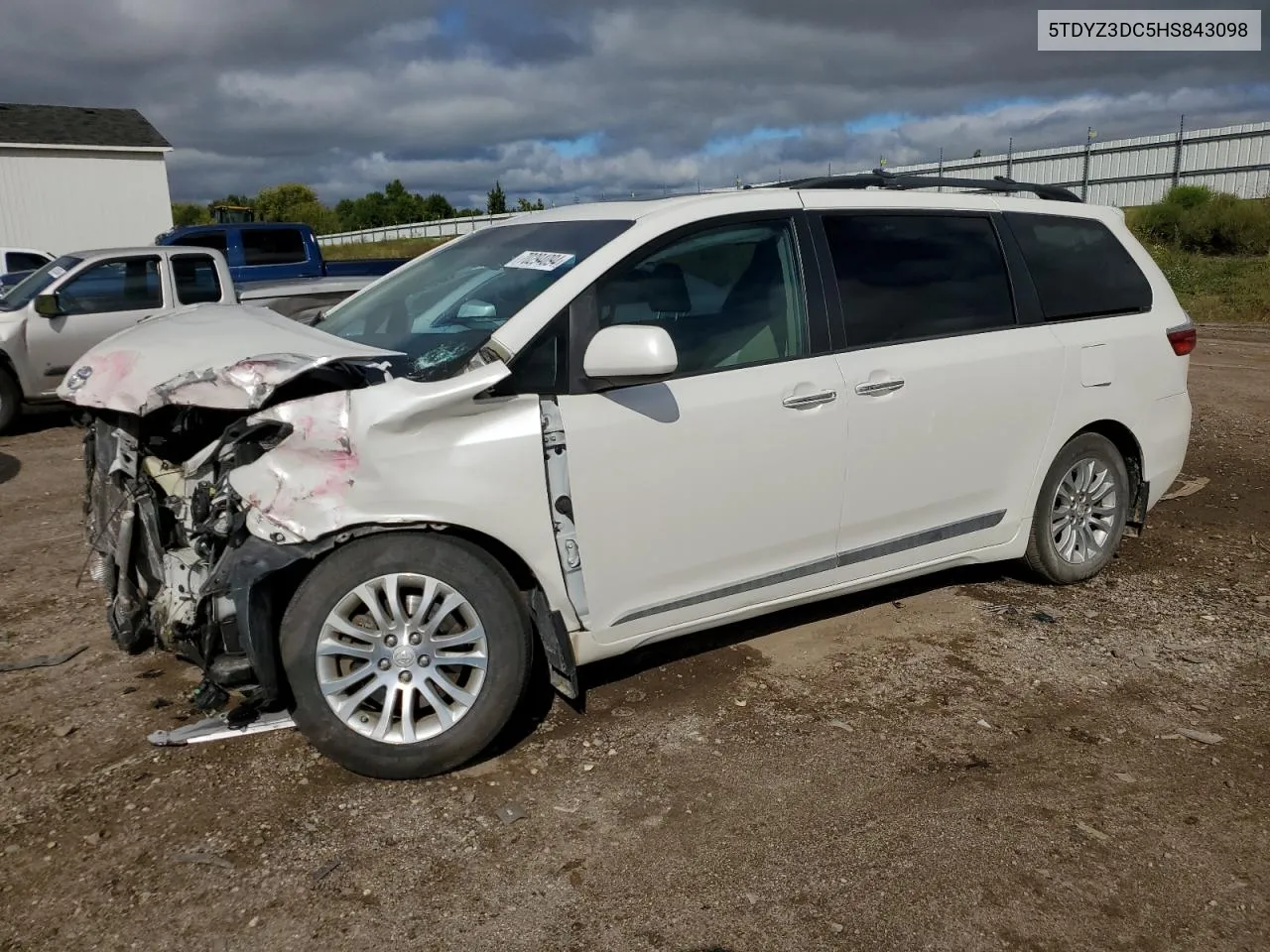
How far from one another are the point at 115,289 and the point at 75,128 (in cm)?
2276

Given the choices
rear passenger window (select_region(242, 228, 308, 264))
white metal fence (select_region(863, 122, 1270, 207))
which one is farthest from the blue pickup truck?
white metal fence (select_region(863, 122, 1270, 207))

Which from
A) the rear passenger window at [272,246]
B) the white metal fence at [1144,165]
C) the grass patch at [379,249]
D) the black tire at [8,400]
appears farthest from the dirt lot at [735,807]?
the grass patch at [379,249]

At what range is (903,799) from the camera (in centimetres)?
321

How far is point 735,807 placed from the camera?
3.18 meters

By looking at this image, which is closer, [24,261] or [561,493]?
[561,493]

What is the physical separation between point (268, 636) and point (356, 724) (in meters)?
0.39

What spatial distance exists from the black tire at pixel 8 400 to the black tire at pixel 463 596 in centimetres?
824

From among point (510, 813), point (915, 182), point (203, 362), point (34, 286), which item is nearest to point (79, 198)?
point (34, 286)

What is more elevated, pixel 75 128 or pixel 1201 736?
pixel 75 128

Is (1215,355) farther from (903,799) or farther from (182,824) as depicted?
(182,824)

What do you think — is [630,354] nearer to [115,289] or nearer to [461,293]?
[461,293]

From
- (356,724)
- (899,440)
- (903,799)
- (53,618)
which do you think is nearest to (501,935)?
(356,724)

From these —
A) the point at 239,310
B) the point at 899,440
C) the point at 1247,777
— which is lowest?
the point at 1247,777

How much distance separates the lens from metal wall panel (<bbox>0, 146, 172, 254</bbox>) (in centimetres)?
2755
